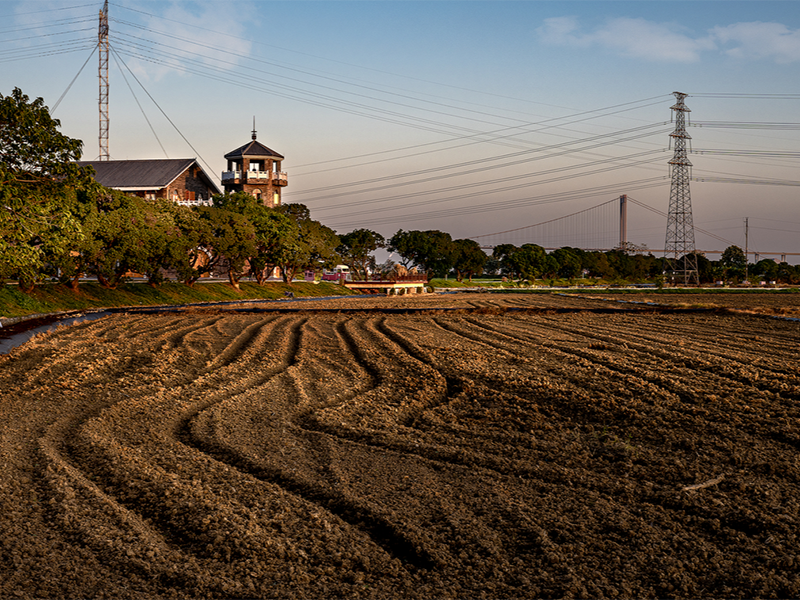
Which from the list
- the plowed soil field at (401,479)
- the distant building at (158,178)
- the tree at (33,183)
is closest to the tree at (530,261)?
the distant building at (158,178)

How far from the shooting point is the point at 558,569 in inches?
179

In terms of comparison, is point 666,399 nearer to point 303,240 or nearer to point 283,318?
point 283,318

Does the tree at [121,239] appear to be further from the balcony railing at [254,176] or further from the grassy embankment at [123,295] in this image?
the balcony railing at [254,176]

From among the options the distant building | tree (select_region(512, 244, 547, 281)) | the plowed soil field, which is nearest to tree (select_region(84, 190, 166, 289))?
the plowed soil field

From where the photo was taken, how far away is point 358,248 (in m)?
81.9

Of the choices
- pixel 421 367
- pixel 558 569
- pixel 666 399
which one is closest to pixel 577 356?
pixel 421 367

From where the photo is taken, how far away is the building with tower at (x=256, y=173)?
Answer: 79.8 metres

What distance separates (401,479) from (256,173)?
7684cm

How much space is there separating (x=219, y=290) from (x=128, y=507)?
43.6 m

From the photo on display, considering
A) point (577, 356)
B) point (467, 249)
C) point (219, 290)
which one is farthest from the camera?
point (467, 249)

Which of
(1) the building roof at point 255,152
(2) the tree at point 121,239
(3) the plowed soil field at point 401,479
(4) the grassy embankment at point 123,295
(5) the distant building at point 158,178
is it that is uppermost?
(1) the building roof at point 255,152

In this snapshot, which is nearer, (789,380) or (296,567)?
(296,567)

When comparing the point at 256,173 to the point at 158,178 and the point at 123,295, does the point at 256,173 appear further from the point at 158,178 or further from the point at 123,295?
the point at 123,295

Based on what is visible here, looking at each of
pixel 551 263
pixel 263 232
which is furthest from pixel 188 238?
pixel 551 263
